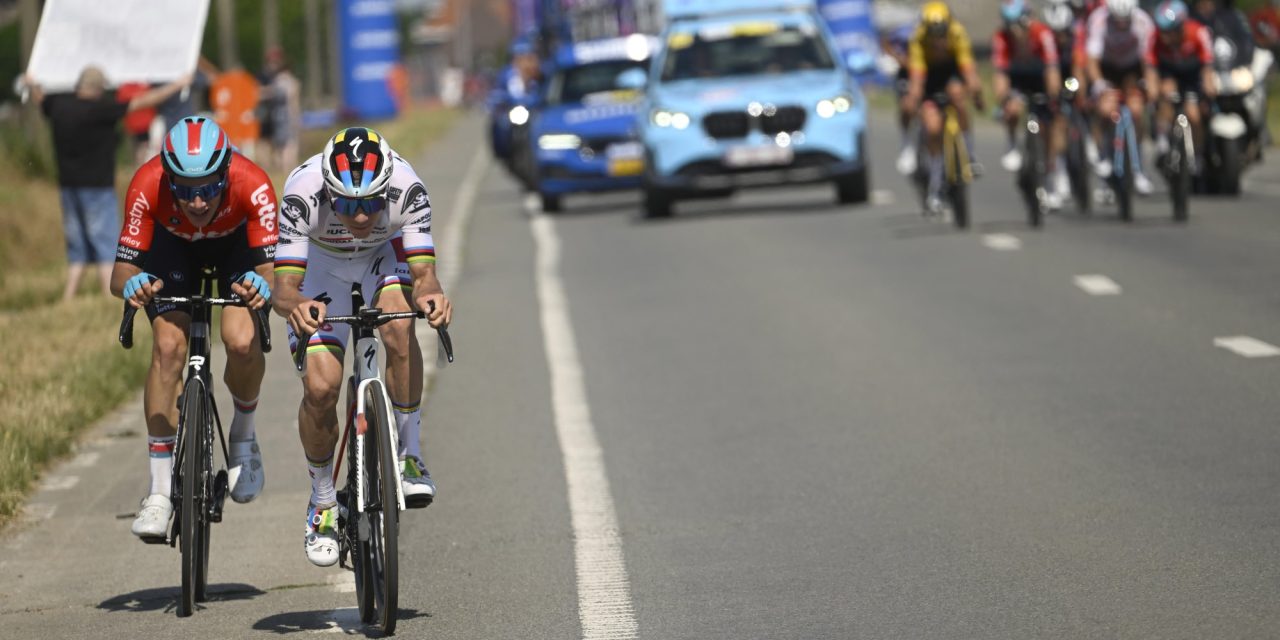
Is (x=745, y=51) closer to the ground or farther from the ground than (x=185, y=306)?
closer to the ground

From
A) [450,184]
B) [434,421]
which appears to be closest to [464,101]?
[450,184]

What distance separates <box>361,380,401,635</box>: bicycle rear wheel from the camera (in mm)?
6766

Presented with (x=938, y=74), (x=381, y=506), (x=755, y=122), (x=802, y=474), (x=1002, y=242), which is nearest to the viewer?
(x=381, y=506)

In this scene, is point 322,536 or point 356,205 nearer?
point 356,205

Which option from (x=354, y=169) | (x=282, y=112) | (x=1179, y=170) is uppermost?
(x=354, y=169)

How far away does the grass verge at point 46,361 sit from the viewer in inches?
412

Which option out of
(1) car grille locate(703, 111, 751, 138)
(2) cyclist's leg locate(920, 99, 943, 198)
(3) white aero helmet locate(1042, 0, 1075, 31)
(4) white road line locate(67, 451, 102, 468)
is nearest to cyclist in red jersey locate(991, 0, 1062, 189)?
(3) white aero helmet locate(1042, 0, 1075, 31)

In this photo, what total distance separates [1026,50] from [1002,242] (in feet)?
6.47

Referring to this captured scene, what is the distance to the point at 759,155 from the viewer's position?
22391 mm

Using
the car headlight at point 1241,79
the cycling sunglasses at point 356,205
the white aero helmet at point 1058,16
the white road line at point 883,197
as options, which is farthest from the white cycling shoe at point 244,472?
the white road line at point 883,197

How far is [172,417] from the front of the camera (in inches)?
314

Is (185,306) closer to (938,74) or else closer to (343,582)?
(343,582)

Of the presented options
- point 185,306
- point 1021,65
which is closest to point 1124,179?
point 1021,65

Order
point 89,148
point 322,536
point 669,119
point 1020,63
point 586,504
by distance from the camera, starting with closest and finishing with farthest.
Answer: point 322,536
point 586,504
point 89,148
point 1020,63
point 669,119
